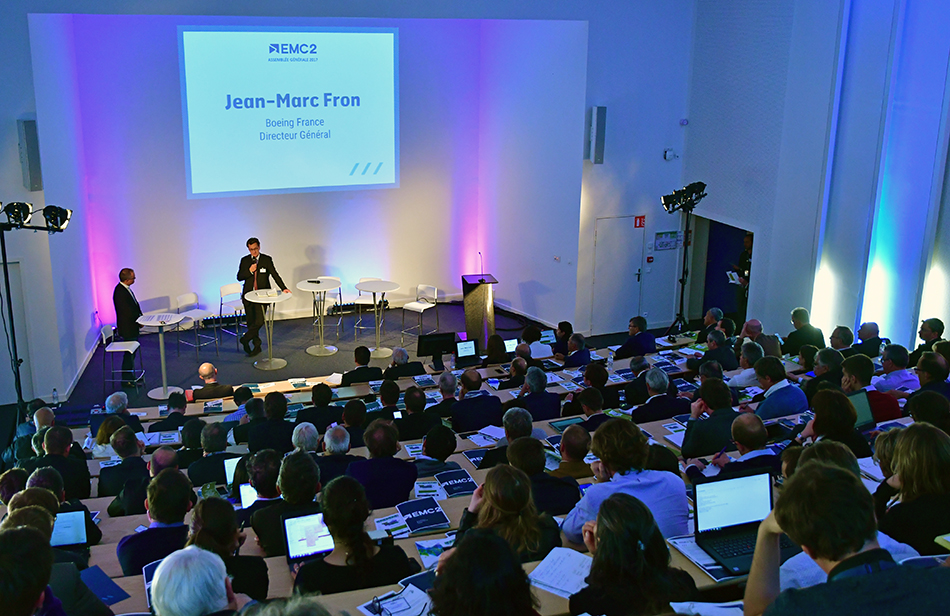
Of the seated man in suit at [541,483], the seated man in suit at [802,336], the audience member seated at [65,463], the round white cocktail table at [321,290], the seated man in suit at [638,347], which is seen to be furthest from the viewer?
the round white cocktail table at [321,290]

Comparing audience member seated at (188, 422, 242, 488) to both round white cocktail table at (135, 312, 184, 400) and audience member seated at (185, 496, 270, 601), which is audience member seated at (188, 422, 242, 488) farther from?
round white cocktail table at (135, 312, 184, 400)

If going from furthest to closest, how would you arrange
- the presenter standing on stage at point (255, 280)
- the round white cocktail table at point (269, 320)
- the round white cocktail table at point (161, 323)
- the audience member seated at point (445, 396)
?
the presenter standing on stage at point (255, 280) < the round white cocktail table at point (269, 320) < the round white cocktail table at point (161, 323) < the audience member seated at point (445, 396)

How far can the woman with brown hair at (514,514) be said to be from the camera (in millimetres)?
3693

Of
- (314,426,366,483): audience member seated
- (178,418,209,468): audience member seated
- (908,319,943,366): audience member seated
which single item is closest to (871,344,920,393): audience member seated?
(908,319,943,366): audience member seated

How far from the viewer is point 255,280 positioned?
36.9 feet

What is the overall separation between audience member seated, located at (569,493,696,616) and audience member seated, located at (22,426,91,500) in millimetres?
3993

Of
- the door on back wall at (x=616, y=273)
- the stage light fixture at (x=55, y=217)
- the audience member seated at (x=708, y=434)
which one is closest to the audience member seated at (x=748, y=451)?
the audience member seated at (x=708, y=434)

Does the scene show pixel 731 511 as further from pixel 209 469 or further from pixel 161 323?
pixel 161 323

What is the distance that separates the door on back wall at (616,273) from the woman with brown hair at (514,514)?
8.38m

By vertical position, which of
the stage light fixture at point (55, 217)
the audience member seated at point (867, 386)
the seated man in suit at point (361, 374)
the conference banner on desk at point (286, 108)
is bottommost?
the seated man in suit at point (361, 374)

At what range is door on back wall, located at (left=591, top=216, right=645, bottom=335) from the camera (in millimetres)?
11875

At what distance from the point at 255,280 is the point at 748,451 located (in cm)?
782

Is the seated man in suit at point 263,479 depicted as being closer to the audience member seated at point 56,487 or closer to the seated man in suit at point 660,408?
the audience member seated at point 56,487

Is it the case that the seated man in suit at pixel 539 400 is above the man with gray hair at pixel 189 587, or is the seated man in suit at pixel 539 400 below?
below
